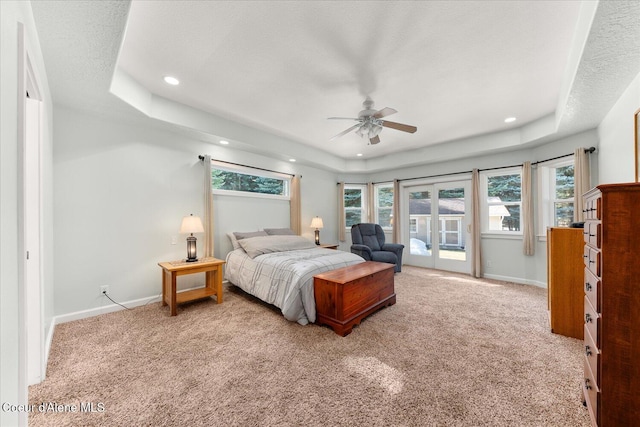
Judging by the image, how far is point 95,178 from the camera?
9.58ft

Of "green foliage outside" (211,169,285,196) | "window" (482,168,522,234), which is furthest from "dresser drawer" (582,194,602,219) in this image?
"green foliage outside" (211,169,285,196)

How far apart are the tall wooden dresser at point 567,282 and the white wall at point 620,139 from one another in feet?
2.33

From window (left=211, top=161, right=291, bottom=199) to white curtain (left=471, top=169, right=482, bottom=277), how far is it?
3.77 meters

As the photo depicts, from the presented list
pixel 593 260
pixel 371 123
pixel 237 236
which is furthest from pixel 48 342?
pixel 593 260

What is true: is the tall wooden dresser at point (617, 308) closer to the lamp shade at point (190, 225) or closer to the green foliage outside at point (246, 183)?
the lamp shade at point (190, 225)

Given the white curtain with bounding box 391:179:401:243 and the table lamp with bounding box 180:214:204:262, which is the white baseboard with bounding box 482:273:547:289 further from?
the table lamp with bounding box 180:214:204:262

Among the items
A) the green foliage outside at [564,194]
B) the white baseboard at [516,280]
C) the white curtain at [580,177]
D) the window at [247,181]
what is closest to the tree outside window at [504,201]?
the green foliage outside at [564,194]

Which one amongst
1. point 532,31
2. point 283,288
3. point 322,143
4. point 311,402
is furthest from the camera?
point 322,143

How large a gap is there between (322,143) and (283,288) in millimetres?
3204

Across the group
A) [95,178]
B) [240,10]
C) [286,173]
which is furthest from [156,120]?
[286,173]

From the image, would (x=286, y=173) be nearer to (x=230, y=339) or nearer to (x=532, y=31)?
(x=230, y=339)

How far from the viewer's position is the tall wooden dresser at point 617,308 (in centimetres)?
116

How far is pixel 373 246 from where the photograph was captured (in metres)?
5.39

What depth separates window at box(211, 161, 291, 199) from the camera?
4.15 meters
